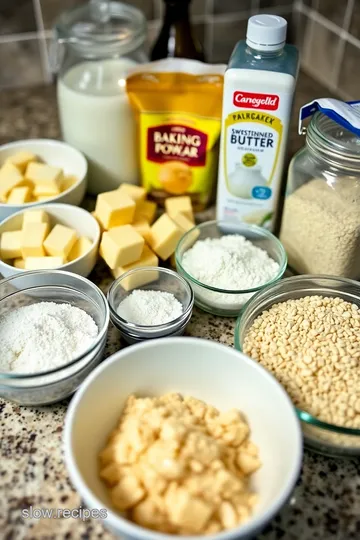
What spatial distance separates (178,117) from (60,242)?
1.03 ft

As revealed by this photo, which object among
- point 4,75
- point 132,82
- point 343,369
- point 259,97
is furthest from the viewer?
point 4,75

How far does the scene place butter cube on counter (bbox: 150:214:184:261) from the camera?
96 cm

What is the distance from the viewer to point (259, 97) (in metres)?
0.87

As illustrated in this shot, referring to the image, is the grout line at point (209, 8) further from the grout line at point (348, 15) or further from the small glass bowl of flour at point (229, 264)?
the small glass bowl of flour at point (229, 264)

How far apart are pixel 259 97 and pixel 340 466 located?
0.56m

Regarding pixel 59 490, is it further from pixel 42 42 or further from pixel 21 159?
pixel 42 42

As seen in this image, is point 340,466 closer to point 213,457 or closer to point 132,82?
point 213,457

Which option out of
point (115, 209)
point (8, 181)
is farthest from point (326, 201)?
point (8, 181)

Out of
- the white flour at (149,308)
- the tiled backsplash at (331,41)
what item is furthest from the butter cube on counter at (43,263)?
the tiled backsplash at (331,41)

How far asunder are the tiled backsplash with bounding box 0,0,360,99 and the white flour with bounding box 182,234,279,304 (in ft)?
1.91

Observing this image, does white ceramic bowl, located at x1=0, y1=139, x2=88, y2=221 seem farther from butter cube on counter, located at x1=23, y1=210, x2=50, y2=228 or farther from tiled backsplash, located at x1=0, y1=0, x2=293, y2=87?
tiled backsplash, located at x1=0, y1=0, x2=293, y2=87

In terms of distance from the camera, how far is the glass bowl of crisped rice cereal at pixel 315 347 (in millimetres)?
710

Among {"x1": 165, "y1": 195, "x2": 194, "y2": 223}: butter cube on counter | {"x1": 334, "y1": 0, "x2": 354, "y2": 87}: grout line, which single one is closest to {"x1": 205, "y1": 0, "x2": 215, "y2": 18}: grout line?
{"x1": 334, "y1": 0, "x2": 354, "y2": 87}: grout line

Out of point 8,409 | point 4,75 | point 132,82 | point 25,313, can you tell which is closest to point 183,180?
point 132,82
